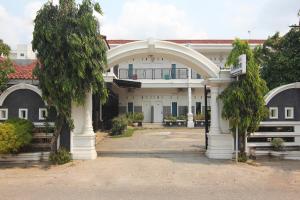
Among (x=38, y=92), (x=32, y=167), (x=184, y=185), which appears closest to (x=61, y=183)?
(x=32, y=167)

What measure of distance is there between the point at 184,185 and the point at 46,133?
5243 mm

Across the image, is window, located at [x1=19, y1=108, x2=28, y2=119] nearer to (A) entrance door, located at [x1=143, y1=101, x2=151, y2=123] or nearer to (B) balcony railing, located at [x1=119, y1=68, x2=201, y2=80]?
(B) balcony railing, located at [x1=119, y1=68, x2=201, y2=80]

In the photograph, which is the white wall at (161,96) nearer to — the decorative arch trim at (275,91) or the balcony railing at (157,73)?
the balcony railing at (157,73)

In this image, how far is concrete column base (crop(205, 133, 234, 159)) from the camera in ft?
37.9

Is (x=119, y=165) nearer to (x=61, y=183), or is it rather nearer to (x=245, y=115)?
(x=61, y=183)

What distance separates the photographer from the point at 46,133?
11.3m

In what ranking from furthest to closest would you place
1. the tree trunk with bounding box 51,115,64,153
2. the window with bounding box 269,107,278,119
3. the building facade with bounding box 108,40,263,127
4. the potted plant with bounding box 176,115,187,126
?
the building facade with bounding box 108,40,263,127
the potted plant with bounding box 176,115,187,126
the window with bounding box 269,107,278,119
the tree trunk with bounding box 51,115,64,153

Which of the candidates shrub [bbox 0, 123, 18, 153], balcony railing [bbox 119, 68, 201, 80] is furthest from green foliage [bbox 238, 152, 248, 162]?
balcony railing [bbox 119, 68, 201, 80]

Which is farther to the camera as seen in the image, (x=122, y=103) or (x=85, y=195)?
(x=122, y=103)

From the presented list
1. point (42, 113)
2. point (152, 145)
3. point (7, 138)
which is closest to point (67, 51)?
point (42, 113)

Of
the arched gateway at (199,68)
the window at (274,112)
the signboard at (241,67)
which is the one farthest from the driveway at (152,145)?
the signboard at (241,67)

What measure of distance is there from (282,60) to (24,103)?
984 cm

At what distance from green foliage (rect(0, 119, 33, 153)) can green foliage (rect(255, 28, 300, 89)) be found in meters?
9.74

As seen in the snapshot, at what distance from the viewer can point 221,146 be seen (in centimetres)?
1158
